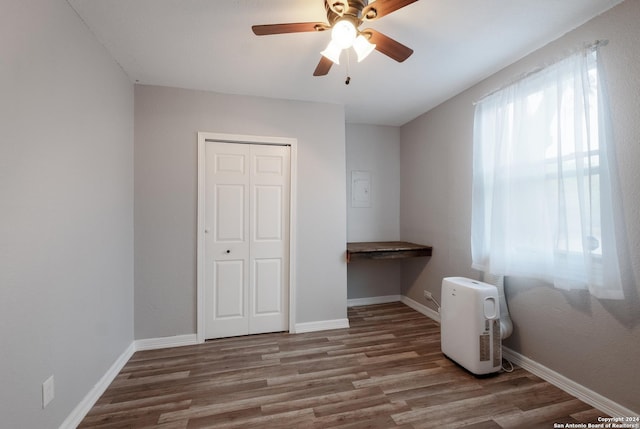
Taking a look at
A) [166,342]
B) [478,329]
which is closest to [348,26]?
[478,329]

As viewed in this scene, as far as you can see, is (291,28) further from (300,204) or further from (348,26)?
(300,204)

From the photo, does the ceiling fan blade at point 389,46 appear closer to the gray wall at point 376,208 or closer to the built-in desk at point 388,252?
the built-in desk at point 388,252

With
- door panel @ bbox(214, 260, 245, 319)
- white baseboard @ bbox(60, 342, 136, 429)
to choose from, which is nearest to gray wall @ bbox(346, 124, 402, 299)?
door panel @ bbox(214, 260, 245, 319)

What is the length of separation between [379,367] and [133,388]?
191 cm

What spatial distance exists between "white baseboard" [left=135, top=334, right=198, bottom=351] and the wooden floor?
0.27 ft

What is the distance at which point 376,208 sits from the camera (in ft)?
12.8

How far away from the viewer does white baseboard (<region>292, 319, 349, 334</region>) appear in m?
2.93

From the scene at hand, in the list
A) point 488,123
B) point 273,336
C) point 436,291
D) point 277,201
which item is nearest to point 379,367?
point 273,336

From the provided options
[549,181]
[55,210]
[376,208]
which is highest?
[549,181]

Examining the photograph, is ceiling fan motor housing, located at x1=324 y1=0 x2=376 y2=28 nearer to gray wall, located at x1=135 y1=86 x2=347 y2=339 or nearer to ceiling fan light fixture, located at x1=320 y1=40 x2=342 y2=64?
ceiling fan light fixture, located at x1=320 y1=40 x2=342 y2=64

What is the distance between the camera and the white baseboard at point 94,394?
1577mm

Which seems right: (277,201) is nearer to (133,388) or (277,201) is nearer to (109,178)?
(109,178)

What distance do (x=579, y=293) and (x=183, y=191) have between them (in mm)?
3377

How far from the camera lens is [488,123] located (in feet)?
8.07
